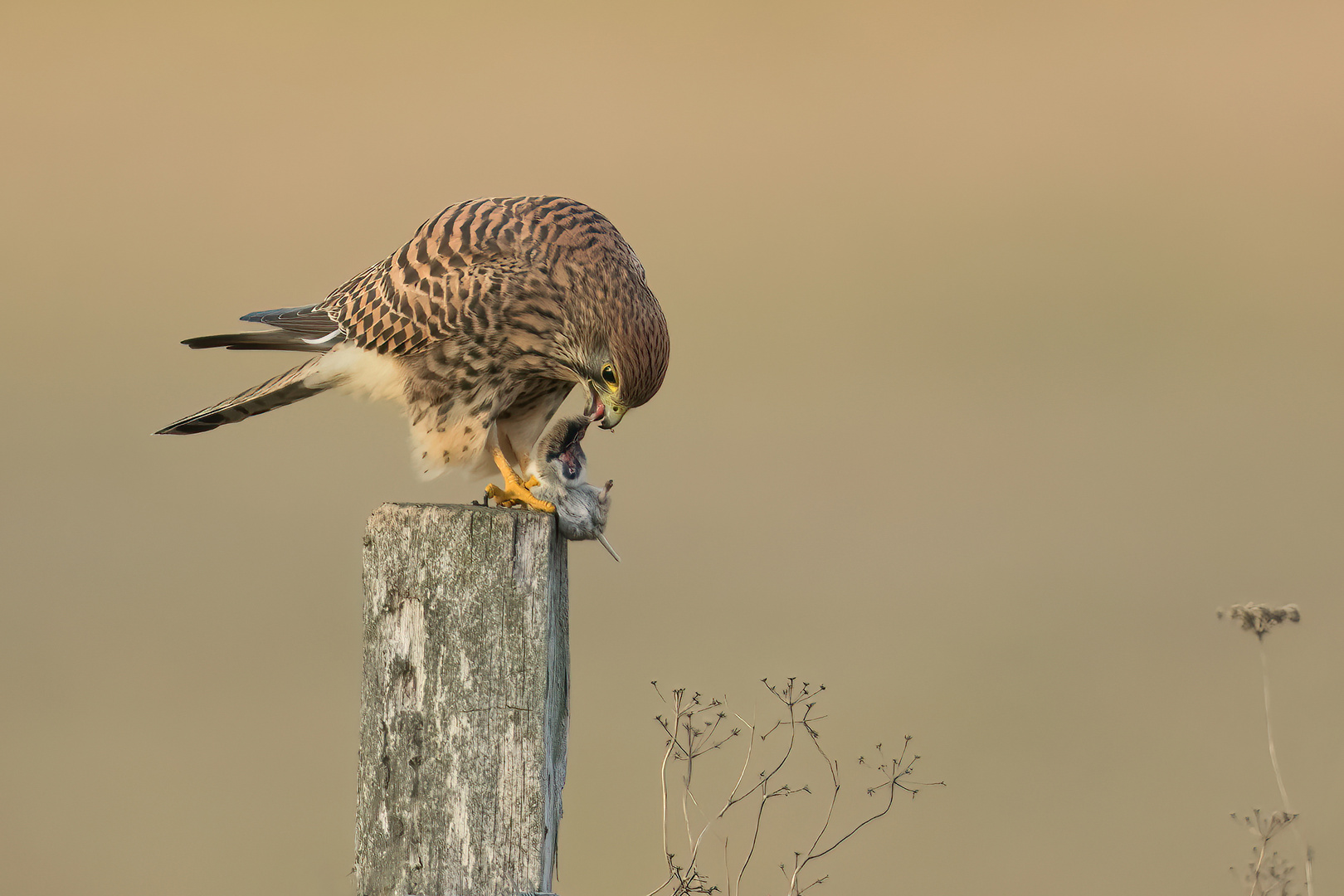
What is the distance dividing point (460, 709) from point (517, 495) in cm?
91

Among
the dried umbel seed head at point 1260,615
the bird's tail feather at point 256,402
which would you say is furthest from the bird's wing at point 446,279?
the dried umbel seed head at point 1260,615

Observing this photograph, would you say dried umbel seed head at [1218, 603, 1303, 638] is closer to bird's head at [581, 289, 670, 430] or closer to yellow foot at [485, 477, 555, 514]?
bird's head at [581, 289, 670, 430]

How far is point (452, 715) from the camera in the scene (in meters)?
2.12

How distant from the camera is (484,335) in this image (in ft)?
10.4

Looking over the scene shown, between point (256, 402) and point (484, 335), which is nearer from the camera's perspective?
point (484, 335)

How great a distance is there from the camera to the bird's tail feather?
132 inches

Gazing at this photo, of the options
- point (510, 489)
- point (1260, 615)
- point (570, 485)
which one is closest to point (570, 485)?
point (570, 485)

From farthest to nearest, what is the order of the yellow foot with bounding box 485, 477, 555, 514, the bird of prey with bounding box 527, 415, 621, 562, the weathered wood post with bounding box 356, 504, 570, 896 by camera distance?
the yellow foot with bounding box 485, 477, 555, 514 → the bird of prey with bounding box 527, 415, 621, 562 → the weathered wood post with bounding box 356, 504, 570, 896

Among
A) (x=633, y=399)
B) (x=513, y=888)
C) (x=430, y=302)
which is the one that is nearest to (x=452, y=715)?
(x=513, y=888)

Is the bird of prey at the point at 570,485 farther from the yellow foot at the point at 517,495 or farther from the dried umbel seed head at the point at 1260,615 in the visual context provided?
the dried umbel seed head at the point at 1260,615

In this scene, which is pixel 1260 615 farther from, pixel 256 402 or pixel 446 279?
pixel 256 402

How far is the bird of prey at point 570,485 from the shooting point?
260 centimetres

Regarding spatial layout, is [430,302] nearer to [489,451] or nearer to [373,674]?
[489,451]

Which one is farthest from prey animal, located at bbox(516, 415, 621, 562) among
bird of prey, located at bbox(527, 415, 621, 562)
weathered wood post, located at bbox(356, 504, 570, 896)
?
weathered wood post, located at bbox(356, 504, 570, 896)
